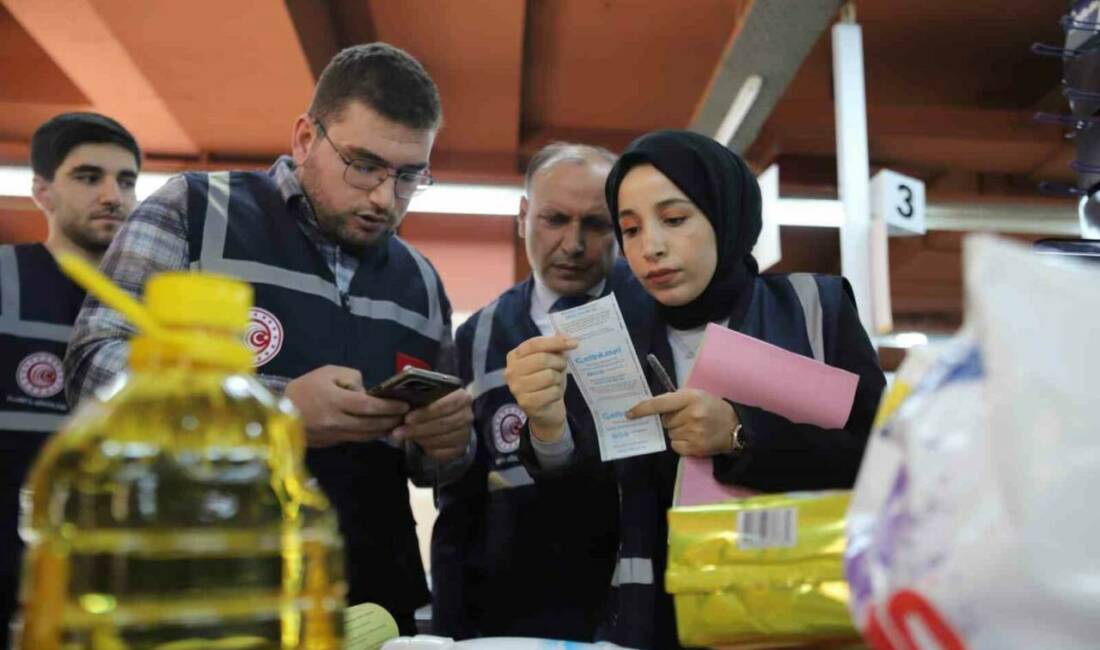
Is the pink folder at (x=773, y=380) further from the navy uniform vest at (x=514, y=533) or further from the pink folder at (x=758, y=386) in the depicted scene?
the navy uniform vest at (x=514, y=533)

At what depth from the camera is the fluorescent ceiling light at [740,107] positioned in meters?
4.28

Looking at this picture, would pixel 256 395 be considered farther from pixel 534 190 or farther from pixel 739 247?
pixel 534 190

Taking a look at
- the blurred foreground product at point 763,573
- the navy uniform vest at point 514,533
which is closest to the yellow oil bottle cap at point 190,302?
the blurred foreground product at point 763,573

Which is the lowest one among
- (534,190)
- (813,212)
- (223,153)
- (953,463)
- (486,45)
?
(953,463)

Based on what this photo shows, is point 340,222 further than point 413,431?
Yes

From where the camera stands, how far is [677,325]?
1443mm

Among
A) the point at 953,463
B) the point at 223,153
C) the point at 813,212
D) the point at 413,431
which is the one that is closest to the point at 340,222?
the point at 413,431

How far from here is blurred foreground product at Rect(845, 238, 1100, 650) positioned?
1.27 feet

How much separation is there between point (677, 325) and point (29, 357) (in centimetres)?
145

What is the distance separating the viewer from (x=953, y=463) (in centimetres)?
43

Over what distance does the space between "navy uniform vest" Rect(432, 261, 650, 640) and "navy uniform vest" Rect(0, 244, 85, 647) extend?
887 mm

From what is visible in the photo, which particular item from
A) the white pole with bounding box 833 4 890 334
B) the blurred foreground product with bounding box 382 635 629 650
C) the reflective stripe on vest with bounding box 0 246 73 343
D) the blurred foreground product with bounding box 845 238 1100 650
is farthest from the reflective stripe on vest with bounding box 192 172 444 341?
the white pole with bounding box 833 4 890 334

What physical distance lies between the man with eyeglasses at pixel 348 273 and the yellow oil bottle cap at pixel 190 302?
91 centimetres

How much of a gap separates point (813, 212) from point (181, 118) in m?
3.27
